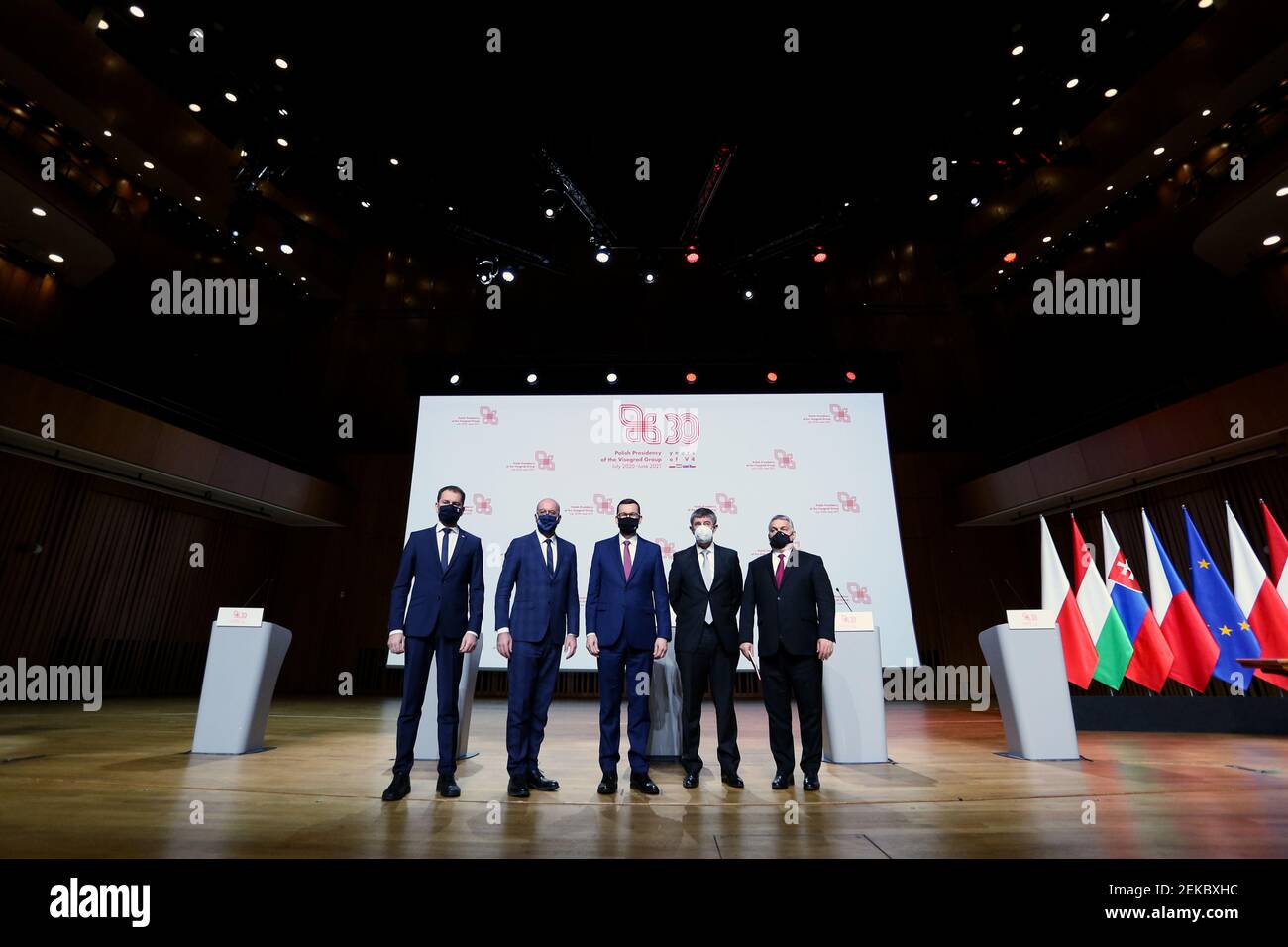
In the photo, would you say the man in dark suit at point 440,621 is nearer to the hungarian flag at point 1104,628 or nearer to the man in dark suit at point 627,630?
the man in dark suit at point 627,630

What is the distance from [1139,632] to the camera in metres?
6.47

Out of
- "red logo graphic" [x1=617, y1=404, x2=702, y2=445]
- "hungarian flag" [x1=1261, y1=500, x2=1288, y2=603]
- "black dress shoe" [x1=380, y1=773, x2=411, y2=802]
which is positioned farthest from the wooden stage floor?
"red logo graphic" [x1=617, y1=404, x2=702, y2=445]

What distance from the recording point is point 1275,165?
280 inches

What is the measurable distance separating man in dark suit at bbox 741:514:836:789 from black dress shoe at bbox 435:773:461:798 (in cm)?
154

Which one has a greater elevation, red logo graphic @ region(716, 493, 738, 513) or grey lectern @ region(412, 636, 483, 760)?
red logo graphic @ region(716, 493, 738, 513)

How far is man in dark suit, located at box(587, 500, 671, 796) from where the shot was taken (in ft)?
11.1

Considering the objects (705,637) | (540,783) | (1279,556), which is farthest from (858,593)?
(540,783)

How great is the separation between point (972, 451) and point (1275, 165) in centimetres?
521

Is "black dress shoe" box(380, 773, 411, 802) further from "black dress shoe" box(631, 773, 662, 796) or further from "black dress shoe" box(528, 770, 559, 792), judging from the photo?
"black dress shoe" box(631, 773, 662, 796)

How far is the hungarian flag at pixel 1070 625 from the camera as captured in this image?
6.51 m
